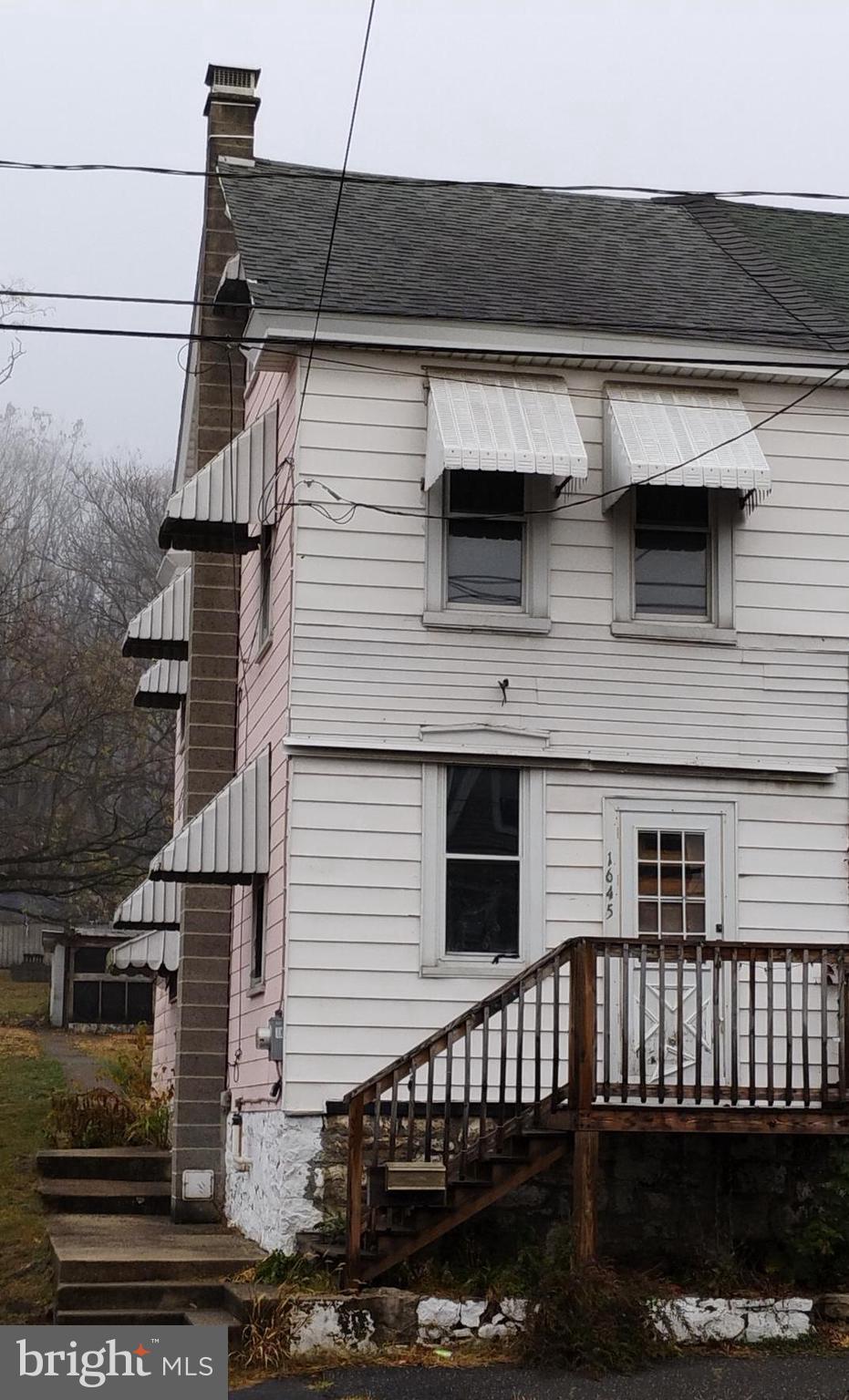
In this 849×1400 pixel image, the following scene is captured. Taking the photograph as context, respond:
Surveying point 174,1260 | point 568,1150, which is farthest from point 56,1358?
point 568,1150

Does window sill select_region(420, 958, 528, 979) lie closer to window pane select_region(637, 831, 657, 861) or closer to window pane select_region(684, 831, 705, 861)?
window pane select_region(637, 831, 657, 861)

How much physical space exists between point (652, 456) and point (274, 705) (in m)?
3.56

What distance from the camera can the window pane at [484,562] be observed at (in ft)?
45.4

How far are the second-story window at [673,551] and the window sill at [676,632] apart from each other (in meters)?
0.19

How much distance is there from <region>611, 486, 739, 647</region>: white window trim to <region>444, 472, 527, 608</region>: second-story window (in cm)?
78

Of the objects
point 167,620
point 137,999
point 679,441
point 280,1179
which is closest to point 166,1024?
point 167,620

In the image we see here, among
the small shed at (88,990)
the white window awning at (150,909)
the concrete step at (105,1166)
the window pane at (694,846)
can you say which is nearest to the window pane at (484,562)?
the window pane at (694,846)

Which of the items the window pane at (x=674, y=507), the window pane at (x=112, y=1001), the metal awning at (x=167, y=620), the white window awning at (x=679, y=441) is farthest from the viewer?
the window pane at (x=112, y=1001)

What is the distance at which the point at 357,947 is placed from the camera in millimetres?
12961

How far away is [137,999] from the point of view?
1139 inches

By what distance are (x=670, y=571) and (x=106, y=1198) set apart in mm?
7369

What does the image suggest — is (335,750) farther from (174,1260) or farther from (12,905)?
(12,905)

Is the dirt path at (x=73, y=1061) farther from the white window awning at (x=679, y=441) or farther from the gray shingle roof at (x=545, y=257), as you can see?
the white window awning at (x=679, y=441)

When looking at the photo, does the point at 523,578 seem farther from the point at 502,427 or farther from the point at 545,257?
the point at 545,257
